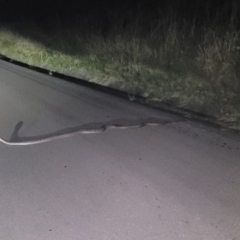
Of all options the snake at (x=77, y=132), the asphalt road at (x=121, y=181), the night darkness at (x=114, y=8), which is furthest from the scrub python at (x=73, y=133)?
the night darkness at (x=114, y=8)

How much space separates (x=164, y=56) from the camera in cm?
738

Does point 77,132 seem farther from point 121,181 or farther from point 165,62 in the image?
point 165,62

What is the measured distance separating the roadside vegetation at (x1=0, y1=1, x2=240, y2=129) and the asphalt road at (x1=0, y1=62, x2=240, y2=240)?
2.62ft

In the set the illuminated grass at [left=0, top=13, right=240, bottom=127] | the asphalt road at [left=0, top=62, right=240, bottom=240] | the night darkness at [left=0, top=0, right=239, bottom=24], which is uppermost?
the night darkness at [left=0, top=0, right=239, bottom=24]

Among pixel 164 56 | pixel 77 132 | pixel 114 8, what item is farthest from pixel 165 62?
pixel 114 8

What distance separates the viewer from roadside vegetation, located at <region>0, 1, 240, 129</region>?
6039 millimetres

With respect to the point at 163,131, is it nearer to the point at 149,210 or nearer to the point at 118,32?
the point at 149,210

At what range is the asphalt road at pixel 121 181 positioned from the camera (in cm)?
323

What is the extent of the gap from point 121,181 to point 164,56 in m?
4.11

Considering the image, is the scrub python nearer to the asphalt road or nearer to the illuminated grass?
the asphalt road

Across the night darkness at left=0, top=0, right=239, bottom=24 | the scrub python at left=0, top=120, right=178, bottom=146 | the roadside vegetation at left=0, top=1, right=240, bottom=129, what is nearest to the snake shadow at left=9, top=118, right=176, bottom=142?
the scrub python at left=0, top=120, right=178, bottom=146

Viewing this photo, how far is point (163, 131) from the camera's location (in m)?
5.27

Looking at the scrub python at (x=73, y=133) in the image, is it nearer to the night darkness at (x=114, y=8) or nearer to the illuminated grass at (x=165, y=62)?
the illuminated grass at (x=165, y=62)

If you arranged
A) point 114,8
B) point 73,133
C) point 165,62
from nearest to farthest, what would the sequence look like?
1. point 73,133
2. point 165,62
3. point 114,8
